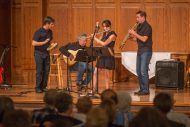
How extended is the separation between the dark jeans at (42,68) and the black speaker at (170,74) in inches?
102

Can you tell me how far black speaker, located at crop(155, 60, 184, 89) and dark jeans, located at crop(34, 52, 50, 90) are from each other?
2594 millimetres

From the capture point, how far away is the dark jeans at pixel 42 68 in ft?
28.9

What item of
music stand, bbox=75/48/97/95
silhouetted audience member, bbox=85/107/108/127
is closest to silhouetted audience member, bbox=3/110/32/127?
silhouetted audience member, bbox=85/107/108/127

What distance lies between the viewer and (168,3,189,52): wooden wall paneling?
11.2m

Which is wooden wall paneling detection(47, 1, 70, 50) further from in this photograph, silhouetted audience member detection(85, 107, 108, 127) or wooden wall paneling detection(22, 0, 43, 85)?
silhouetted audience member detection(85, 107, 108, 127)

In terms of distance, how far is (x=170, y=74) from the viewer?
31.9 ft

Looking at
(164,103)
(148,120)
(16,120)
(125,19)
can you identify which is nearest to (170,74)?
(125,19)

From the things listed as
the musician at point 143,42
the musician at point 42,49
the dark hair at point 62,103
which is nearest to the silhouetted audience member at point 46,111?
the dark hair at point 62,103

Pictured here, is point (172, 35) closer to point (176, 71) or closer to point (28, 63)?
point (176, 71)

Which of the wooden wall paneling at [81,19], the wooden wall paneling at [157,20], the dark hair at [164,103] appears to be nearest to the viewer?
the dark hair at [164,103]

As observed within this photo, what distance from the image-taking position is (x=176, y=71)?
9641mm

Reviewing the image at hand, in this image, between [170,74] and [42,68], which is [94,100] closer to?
[42,68]

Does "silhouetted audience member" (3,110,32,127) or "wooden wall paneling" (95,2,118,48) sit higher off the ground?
"wooden wall paneling" (95,2,118,48)

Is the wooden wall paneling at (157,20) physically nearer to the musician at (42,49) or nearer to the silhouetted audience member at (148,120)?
the musician at (42,49)
